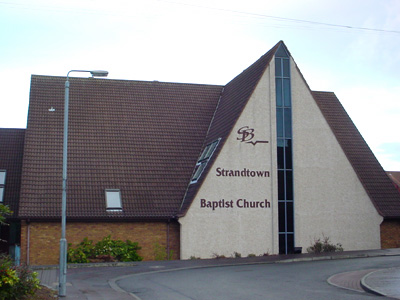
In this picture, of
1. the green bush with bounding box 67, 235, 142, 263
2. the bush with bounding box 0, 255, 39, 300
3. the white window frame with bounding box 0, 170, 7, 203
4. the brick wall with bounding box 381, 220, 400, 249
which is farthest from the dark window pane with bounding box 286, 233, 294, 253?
the bush with bounding box 0, 255, 39, 300

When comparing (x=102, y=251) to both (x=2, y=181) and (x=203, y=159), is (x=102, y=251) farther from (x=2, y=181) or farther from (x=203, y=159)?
(x=2, y=181)

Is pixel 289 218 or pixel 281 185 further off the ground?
pixel 281 185

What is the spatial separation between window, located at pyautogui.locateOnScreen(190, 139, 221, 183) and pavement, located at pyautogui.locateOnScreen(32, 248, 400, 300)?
4620 mm

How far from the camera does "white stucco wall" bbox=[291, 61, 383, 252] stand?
91.1 feet

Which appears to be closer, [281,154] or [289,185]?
[289,185]

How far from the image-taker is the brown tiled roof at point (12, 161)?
27.9 m

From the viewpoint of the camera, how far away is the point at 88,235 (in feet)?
84.5

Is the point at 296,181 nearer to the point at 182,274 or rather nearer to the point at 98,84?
the point at 182,274

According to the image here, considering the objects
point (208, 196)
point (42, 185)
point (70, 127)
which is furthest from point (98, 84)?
point (208, 196)

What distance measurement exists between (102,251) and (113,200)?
267cm

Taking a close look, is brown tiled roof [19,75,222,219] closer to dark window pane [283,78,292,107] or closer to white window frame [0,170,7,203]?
white window frame [0,170,7,203]

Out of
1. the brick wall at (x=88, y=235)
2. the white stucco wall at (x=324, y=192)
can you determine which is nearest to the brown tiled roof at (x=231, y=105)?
the brick wall at (x=88, y=235)

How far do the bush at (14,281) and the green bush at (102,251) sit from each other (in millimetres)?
11747

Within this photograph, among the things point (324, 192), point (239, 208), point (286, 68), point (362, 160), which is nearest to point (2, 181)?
point (239, 208)
